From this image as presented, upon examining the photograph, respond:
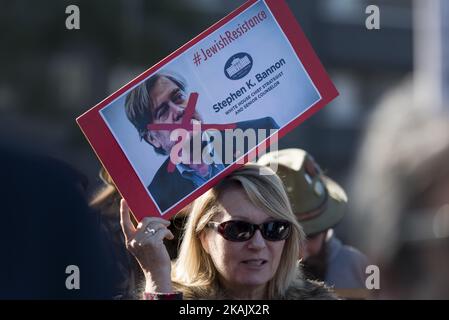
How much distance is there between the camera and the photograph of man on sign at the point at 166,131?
7.18 ft

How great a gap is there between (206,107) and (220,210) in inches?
10.3

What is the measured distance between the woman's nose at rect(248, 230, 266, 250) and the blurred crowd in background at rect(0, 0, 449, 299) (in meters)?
0.26

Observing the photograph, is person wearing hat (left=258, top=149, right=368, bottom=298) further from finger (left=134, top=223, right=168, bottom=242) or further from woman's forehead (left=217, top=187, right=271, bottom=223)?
finger (left=134, top=223, right=168, bottom=242)

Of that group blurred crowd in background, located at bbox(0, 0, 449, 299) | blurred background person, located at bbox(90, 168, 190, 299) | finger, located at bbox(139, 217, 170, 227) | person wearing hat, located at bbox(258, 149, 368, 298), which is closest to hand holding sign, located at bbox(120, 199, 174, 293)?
finger, located at bbox(139, 217, 170, 227)

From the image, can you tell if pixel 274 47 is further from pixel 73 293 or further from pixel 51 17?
pixel 51 17

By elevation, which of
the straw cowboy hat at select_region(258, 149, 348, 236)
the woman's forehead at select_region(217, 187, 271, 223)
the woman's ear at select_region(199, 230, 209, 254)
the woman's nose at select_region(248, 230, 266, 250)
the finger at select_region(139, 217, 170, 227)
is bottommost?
the woman's nose at select_region(248, 230, 266, 250)

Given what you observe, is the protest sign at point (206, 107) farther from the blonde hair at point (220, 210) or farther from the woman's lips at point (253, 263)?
the woman's lips at point (253, 263)

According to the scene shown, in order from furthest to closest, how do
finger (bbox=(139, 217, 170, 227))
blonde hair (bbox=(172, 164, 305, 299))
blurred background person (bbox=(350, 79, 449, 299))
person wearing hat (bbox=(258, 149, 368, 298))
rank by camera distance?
person wearing hat (bbox=(258, 149, 368, 298)), blonde hair (bbox=(172, 164, 305, 299)), finger (bbox=(139, 217, 170, 227)), blurred background person (bbox=(350, 79, 449, 299))

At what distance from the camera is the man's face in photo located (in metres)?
2.21

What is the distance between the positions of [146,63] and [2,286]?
9.19 meters

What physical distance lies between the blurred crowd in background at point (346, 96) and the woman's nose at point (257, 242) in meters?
0.26

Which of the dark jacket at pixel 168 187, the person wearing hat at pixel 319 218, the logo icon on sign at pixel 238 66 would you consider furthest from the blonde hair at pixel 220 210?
the person wearing hat at pixel 319 218
